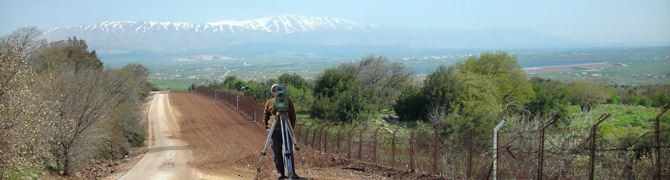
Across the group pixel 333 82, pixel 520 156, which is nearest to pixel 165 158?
pixel 520 156

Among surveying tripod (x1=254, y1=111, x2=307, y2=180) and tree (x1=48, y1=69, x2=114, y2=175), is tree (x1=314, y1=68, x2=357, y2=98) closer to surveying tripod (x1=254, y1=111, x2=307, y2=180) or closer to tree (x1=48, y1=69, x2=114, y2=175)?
tree (x1=48, y1=69, x2=114, y2=175)

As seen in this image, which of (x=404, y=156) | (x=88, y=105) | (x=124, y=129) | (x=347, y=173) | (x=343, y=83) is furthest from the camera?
(x=343, y=83)

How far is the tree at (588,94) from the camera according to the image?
182 feet

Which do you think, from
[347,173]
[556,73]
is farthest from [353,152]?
[556,73]

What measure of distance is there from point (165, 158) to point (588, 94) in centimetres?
5551

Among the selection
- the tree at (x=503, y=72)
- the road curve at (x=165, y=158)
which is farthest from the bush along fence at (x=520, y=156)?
the tree at (x=503, y=72)

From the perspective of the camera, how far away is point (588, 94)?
58.1 metres

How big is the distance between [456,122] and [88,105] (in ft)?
64.3

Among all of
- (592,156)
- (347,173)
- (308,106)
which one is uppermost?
(592,156)

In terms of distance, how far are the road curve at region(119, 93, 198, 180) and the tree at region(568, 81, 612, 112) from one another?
45612 mm

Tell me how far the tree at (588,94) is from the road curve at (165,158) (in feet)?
150

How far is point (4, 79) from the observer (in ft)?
34.5

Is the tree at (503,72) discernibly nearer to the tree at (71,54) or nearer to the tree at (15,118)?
the tree at (71,54)

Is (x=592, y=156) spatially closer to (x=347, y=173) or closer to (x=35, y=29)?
(x=347, y=173)
